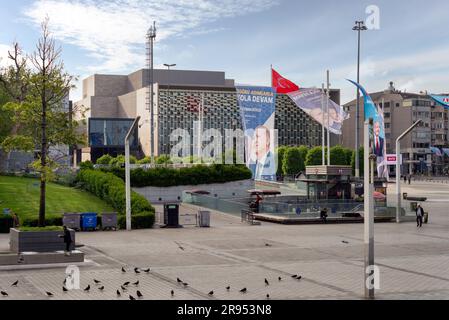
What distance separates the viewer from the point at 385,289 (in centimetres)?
1877

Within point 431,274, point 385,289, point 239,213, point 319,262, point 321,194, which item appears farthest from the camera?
point 321,194

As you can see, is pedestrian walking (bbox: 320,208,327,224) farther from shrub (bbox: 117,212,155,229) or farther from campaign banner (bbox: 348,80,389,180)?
shrub (bbox: 117,212,155,229)

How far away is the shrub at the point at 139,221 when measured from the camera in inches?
1483

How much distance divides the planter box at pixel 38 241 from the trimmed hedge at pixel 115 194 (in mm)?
13303

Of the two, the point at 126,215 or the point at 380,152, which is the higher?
the point at 380,152

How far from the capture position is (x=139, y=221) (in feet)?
124

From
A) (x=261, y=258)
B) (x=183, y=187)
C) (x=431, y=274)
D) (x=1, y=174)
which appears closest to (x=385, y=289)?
(x=431, y=274)

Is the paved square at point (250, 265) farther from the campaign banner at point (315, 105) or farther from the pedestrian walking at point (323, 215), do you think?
the campaign banner at point (315, 105)

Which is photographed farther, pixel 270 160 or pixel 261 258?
pixel 270 160

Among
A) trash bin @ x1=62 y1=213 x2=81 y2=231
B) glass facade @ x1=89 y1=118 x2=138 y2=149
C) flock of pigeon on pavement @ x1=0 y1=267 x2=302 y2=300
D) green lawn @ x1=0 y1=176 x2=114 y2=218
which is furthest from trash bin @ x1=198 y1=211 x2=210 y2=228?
glass facade @ x1=89 y1=118 x2=138 y2=149

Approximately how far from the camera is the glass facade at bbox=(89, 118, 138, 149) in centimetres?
12131

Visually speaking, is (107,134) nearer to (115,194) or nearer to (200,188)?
(200,188)
